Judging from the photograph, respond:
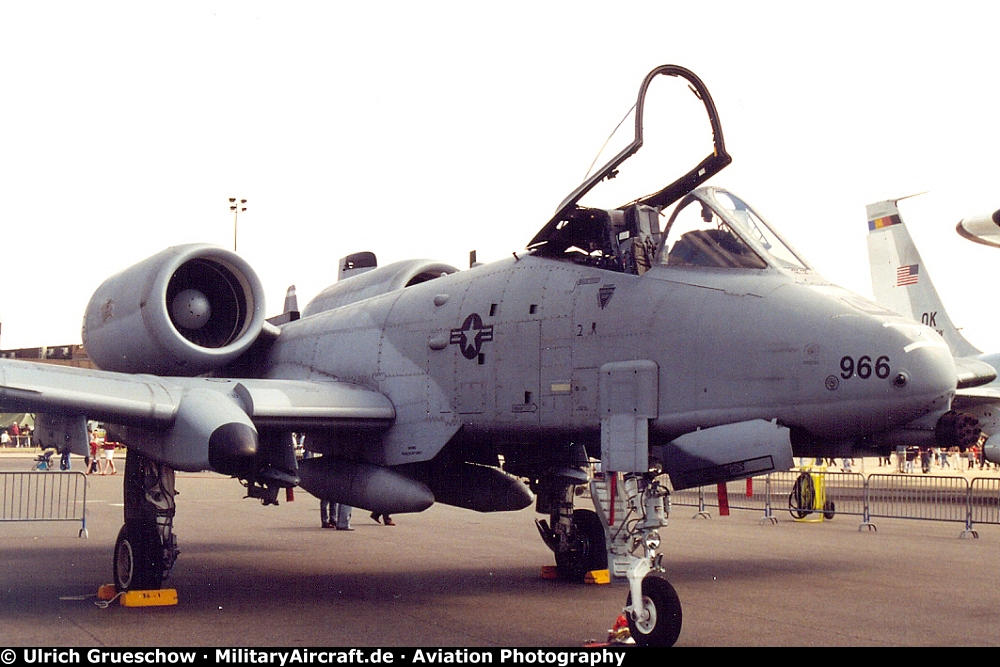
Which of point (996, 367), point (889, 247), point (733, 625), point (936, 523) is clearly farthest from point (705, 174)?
point (889, 247)

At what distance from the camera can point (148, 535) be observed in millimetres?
9328

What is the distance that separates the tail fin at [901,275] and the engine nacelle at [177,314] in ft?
77.2

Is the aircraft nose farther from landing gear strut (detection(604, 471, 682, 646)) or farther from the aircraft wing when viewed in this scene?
the aircraft wing

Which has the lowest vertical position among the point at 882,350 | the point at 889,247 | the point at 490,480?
the point at 490,480

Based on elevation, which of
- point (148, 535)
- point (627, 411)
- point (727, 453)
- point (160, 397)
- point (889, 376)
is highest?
point (889, 376)

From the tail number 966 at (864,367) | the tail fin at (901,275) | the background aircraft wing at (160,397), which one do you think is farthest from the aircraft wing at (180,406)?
the tail fin at (901,275)

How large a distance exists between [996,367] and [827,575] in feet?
56.5

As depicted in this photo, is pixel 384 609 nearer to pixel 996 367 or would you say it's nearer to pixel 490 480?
pixel 490 480

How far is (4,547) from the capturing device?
1442 centimetres

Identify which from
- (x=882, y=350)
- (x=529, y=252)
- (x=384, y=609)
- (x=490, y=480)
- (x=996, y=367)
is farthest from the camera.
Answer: (x=996, y=367)

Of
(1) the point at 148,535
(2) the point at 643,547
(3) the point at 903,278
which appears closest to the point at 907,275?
(3) the point at 903,278

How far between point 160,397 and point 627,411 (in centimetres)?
391

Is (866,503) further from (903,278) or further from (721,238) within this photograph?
(903,278)

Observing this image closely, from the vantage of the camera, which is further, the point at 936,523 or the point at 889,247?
the point at 889,247
